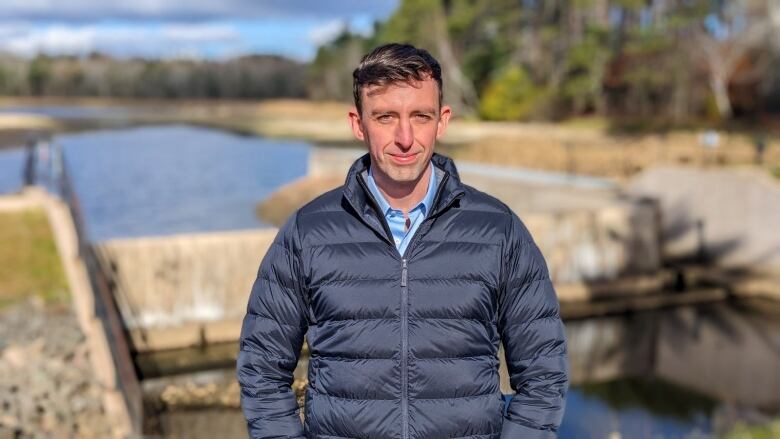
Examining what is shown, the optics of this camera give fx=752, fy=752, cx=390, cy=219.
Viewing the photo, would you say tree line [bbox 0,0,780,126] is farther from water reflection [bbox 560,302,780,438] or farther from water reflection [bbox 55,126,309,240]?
water reflection [bbox 560,302,780,438]

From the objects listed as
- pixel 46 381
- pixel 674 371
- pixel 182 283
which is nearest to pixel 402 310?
pixel 46 381

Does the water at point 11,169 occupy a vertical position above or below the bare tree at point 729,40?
below

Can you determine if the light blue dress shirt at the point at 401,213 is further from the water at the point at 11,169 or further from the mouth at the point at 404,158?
the water at the point at 11,169

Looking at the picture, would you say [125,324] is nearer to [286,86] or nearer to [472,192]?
[472,192]

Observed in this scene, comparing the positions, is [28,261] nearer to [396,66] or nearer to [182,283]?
[182,283]

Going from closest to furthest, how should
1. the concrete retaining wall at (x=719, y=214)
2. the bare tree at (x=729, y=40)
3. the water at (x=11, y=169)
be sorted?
the concrete retaining wall at (x=719, y=214)
the water at (x=11, y=169)
the bare tree at (x=729, y=40)

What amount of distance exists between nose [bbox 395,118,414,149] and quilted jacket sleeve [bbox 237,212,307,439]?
0.41 meters

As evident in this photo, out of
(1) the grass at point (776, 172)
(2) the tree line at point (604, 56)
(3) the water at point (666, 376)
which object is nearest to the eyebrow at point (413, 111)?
(3) the water at point (666, 376)

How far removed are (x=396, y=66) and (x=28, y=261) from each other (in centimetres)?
1230

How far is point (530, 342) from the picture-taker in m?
2.28

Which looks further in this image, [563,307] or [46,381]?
[563,307]

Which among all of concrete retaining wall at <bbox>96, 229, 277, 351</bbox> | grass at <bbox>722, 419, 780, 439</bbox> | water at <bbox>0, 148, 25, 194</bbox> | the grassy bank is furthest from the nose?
water at <bbox>0, 148, 25, 194</bbox>

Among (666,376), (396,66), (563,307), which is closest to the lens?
(396,66)

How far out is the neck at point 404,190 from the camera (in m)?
2.32
